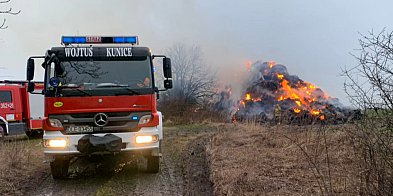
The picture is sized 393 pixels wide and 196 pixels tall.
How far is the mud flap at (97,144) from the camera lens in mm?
6438

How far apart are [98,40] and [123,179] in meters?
2.95

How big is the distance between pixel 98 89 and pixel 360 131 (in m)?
4.53

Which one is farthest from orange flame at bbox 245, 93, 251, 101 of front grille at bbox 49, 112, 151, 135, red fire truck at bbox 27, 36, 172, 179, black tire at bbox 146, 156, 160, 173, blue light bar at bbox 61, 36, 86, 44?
front grille at bbox 49, 112, 151, 135

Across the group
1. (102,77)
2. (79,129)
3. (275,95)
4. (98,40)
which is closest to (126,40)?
(98,40)

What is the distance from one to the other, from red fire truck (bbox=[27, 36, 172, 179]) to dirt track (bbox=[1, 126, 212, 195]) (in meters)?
0.47

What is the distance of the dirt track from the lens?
6137mm

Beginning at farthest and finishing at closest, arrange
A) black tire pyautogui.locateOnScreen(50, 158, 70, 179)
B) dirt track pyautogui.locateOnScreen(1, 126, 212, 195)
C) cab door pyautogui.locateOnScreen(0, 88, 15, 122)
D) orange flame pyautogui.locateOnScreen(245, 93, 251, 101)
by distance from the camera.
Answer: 1. orange flame pyautogui.locateOnScreen(245, 93, 251, 101)
2. cab door pyautogui.locateOnScreen(0, 88, 15, 122)
3. black tire pyautogui.locateOnScreen(50, 158, 70, 179)
4. dirt track pyautogui.locateOnScreen(1, 126, 212, 195)

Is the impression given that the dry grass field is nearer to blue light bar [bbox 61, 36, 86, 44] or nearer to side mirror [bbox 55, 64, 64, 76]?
side mirror [bbox 55, 64, 64, 76]

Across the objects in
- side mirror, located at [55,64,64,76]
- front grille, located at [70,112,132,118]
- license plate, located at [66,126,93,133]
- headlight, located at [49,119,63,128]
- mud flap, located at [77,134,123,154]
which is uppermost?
side mirror, located at [55,64,64,76]

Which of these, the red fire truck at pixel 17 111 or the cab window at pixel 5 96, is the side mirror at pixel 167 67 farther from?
the cab window at pixel 5 96

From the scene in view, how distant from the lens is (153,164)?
7.40 metres

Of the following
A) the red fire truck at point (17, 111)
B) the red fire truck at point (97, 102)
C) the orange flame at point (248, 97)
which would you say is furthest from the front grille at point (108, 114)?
the orange flame at point (248, 97)

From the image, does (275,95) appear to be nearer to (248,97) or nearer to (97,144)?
(248,97)

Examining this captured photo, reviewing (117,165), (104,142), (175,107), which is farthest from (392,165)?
(175,107)
